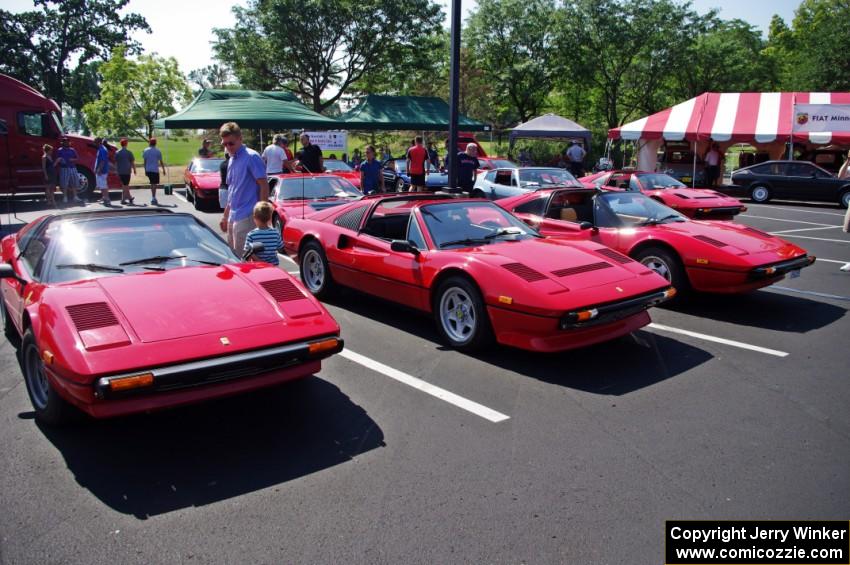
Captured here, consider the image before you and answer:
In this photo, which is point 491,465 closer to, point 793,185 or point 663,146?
point 793,185

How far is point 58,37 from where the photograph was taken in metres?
45.2

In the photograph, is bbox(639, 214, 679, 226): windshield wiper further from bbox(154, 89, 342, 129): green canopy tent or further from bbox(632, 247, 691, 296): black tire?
bbox(154, 89, 342, 129): green canopy tent

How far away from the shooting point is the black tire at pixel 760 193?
19781 millimetres

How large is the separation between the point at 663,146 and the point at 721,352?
21.9m

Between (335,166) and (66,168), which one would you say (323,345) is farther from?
(66,168)

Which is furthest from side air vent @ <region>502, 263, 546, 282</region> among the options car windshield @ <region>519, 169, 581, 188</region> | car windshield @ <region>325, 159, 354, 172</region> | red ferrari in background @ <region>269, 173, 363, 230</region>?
car windshield @ <region>325, 159, 354, 172</region>

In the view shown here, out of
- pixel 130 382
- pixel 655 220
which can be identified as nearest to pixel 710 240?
pixel 655 220

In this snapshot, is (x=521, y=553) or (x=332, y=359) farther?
(x=332, y=359)

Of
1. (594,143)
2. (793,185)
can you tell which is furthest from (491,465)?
(594,143)

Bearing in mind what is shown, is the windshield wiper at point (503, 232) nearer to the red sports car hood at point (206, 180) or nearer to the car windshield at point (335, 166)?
the red sports car hood at point (206, 180)

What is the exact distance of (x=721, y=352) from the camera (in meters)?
5.20

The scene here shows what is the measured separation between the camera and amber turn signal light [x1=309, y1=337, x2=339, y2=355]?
3.61 meters

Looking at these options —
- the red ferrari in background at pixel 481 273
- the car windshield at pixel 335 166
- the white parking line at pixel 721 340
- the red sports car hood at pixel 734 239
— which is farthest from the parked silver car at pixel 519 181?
the white parking line at pixel 721 340

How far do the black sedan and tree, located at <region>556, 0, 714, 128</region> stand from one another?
63.0ft
